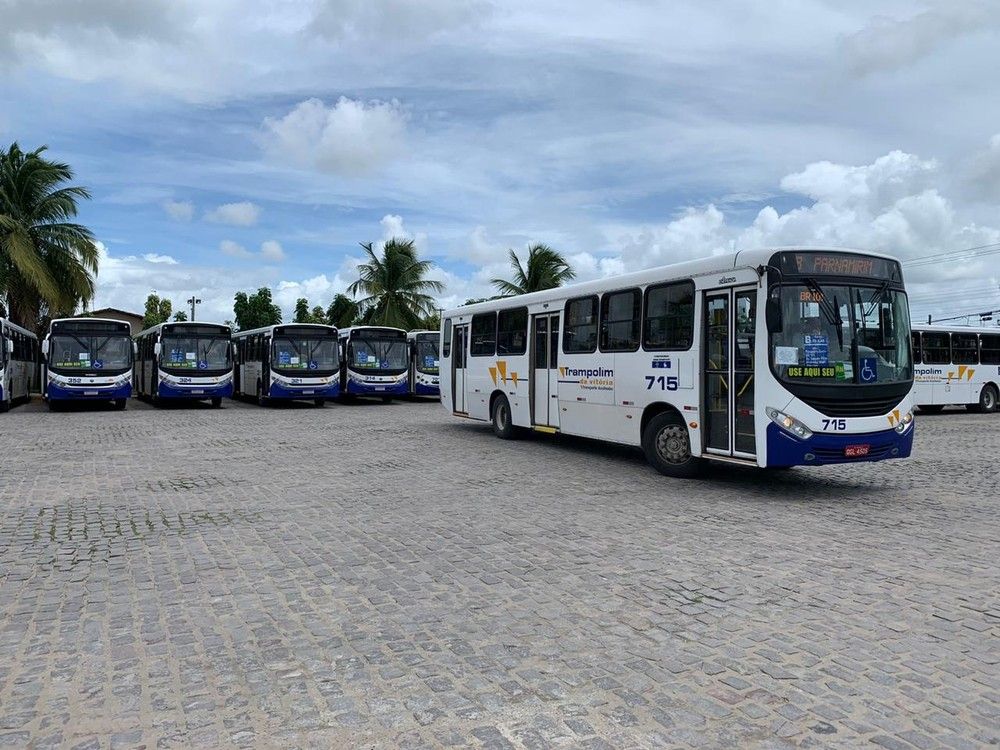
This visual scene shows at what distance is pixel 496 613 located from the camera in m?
5.12

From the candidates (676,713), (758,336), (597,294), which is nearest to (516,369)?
(597,294)

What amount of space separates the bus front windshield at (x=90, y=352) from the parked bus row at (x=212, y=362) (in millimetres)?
27

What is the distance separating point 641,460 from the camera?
1309cm

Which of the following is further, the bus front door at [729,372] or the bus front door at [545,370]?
the bus front door at [545,370]

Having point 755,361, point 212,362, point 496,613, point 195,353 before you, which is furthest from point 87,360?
point 496,613

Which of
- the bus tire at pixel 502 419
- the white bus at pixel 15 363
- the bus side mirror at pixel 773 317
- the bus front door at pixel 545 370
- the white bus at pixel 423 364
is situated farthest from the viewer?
the white bus at pixel 423 364

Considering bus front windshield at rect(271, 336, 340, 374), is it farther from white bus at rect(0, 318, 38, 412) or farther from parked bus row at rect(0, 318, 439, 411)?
white bus at rect(0, 318, 38, 412)

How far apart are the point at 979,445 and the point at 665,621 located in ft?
44.1

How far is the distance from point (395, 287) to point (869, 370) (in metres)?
37.3

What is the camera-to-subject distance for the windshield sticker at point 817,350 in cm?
939

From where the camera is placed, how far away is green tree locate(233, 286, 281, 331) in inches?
2564

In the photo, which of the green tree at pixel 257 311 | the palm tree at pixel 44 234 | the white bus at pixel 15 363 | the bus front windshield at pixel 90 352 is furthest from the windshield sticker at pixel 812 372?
the green tree at pixel 257 311

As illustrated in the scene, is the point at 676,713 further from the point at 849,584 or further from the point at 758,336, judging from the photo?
the point at 758,336

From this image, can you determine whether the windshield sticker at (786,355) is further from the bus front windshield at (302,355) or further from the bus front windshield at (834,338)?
the bus front windshield at (302,355)
